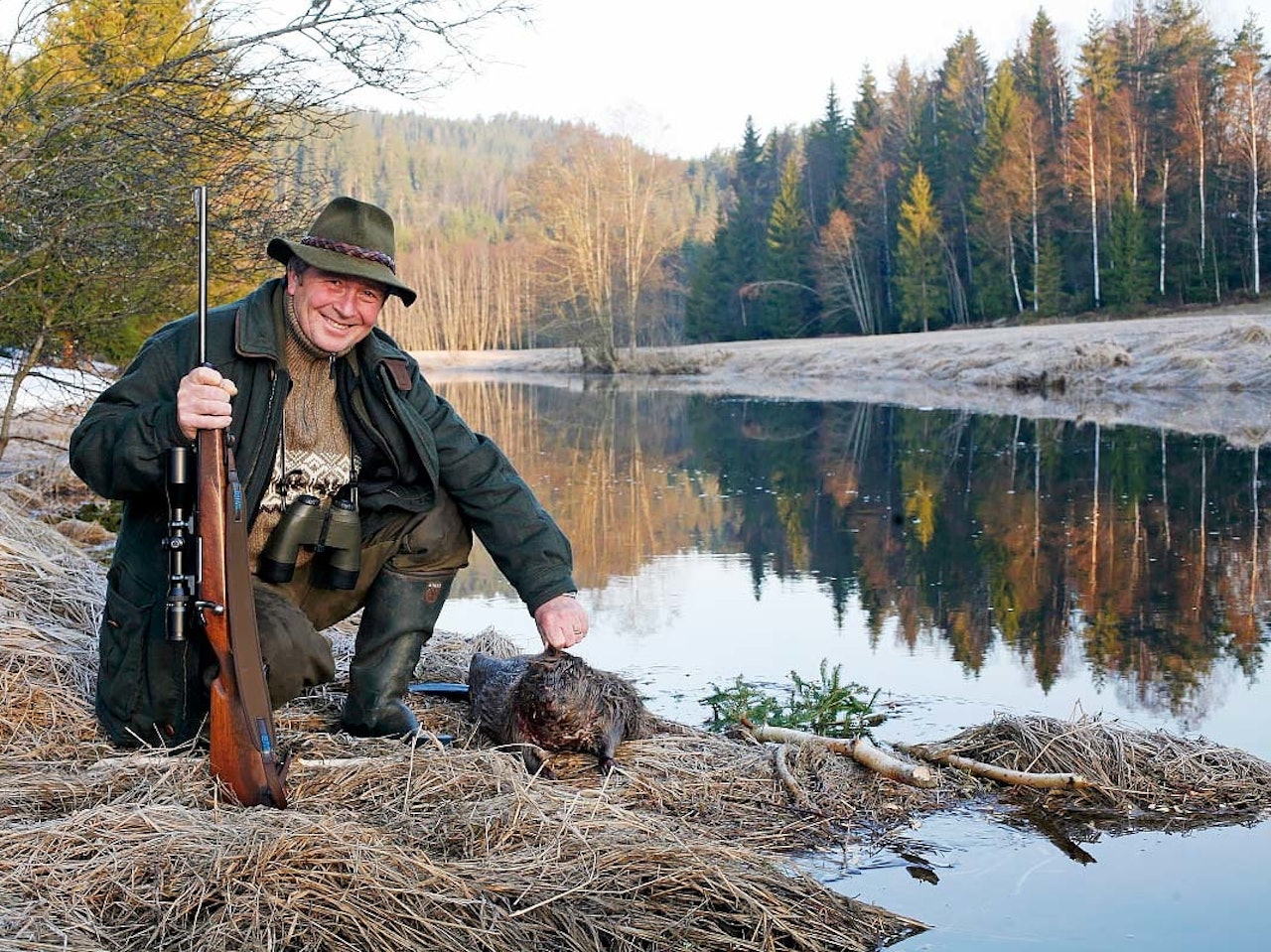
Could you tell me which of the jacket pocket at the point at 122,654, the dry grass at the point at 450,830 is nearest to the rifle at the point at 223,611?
the dry grass at the point at 450,830

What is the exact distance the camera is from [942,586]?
875cm

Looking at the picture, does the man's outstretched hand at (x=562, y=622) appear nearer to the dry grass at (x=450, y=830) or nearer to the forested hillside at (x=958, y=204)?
the dry grass at (x=450, y=830)

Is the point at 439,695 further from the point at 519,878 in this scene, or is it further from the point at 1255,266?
the point at 1255,266

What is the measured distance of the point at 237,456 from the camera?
4.33 meters

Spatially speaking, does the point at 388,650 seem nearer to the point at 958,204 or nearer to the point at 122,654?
the point at 122,654

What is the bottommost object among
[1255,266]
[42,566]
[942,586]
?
[942,586]

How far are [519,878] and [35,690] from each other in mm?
2240

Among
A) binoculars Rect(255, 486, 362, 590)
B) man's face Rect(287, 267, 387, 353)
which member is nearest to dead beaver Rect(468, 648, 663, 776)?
binoculars Rect(255, 486, 362, 590)

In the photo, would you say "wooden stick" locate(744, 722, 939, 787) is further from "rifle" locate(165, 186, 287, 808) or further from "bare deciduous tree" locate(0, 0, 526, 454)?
"bare deciduous tree" locate(0, 0, 526, 454)

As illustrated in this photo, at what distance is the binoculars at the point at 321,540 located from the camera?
4.46 m

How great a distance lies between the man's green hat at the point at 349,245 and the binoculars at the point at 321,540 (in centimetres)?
75

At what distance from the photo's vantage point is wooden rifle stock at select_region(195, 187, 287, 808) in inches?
150

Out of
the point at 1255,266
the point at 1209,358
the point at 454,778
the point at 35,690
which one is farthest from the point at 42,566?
the point at 1255,266

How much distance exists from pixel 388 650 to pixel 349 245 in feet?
4.76
